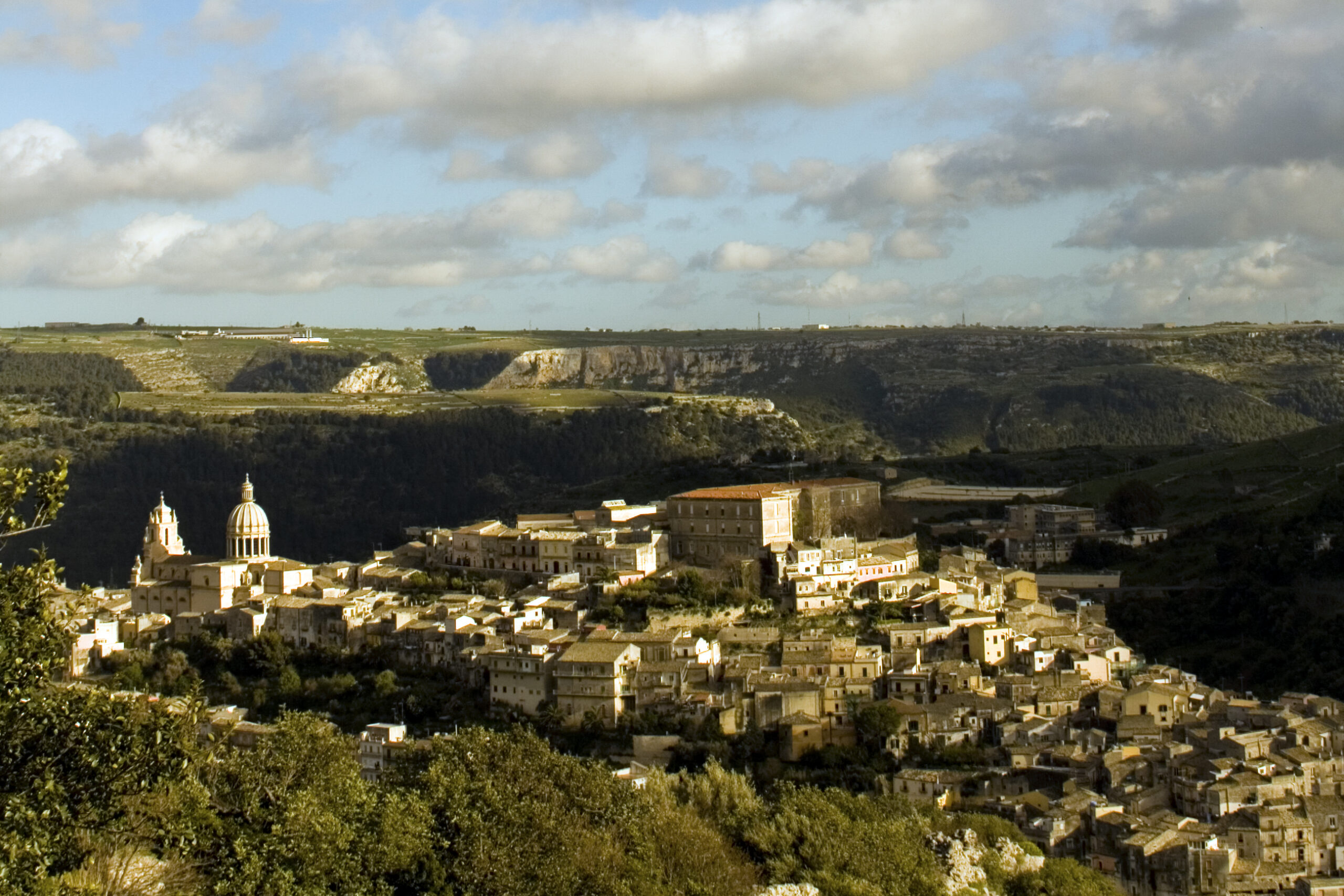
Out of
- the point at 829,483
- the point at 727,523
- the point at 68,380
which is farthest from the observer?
the point at 68,380

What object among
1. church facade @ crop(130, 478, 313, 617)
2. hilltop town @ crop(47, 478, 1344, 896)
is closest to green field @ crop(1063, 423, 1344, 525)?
hilltop town @ crop(47, 478, 1344, 896)

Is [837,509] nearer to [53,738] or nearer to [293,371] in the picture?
[53,738]

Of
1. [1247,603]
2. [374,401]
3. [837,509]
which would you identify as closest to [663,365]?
[374,401]

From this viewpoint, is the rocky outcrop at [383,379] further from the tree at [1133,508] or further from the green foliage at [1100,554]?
the green foliage at [1100,554]

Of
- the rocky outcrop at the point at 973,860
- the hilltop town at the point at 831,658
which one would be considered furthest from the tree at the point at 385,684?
the rocky outcrop at the point at 973,860

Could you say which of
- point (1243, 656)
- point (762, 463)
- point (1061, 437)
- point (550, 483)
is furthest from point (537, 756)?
point (1061, 437)

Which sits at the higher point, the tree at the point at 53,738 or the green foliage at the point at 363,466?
the tree at the point at 53,738
